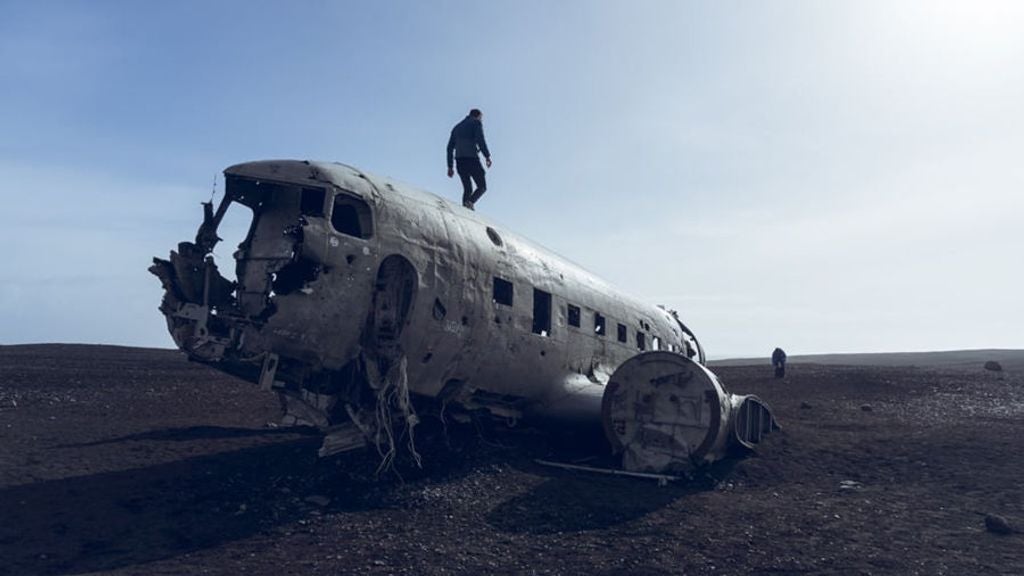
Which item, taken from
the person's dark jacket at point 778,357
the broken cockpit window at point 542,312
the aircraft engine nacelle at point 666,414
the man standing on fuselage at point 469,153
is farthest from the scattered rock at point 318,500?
the person's dark jacket at point 778,357

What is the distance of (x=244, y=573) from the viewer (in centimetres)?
917

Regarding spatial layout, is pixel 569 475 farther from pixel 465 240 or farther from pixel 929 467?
pixel 929 467

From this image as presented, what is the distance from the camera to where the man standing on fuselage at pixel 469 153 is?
55.2 feet

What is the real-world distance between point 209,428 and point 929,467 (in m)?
15.1

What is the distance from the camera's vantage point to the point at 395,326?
41.3 ft

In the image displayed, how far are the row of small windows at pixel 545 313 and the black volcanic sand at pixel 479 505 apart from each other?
2.38 m

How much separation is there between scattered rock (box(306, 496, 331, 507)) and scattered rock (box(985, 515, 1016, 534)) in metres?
9.40

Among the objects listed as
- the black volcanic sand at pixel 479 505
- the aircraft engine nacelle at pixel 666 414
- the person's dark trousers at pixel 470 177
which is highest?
the person's dark trousers at pixel 470 177

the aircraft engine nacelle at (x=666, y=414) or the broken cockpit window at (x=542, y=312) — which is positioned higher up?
the broken cockpit window at (x=542, y=312)

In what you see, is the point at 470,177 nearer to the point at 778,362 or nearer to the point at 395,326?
the point at 395,326

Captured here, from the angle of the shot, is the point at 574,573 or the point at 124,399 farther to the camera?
the point at 124,399

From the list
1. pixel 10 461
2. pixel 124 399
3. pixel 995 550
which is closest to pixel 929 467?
pixel 995 550

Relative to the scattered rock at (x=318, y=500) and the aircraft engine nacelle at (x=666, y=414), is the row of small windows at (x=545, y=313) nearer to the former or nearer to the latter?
the aircraft engine nacelle at (x=666, y=414)

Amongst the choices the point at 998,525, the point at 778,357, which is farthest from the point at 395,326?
the point at 778,357
